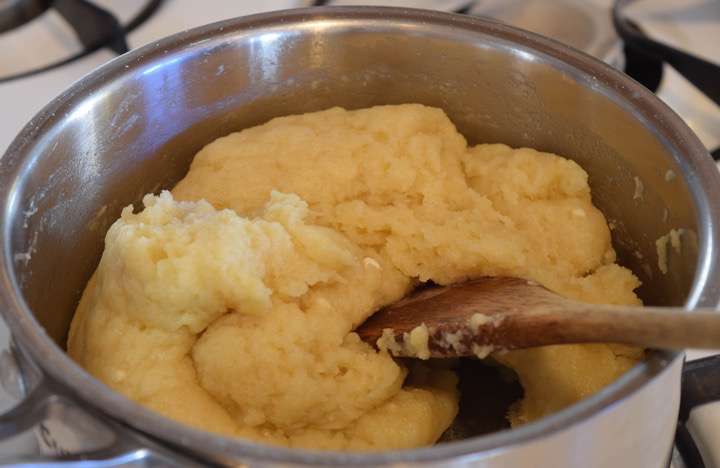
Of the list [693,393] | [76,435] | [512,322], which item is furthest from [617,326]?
[76,435]

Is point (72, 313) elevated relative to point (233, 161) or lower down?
lower down

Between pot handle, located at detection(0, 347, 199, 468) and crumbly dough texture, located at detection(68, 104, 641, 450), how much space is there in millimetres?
217

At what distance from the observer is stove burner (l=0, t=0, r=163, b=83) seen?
139 centimetres

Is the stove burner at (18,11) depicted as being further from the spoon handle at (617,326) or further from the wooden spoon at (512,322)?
the spoon handle at (617,326)

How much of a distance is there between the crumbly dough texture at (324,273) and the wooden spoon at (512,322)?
0.03m

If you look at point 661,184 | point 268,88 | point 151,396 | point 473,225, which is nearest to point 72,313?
point 151,396

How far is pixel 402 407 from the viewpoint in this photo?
3.18ft

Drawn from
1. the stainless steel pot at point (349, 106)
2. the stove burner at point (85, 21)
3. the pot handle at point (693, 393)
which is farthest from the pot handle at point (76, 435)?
the stove burner at point (85, 21)

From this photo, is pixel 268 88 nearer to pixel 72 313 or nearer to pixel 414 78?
pixel 414 78

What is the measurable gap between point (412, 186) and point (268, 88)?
259 millimetres

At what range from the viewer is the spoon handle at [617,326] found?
0.68 metres

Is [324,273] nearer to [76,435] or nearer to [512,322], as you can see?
[512,322]

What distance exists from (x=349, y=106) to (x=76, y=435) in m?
0.69

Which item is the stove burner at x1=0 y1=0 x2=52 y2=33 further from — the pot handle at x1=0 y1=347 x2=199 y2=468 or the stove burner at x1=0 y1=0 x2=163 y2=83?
the pot handle at x1=0 y1=347 x2=199 y2=468
